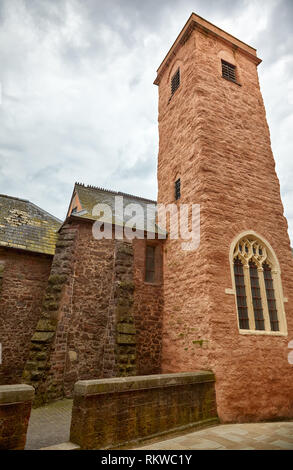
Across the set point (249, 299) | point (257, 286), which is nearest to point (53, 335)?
point (249, 299)

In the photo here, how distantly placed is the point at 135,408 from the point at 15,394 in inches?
89.3

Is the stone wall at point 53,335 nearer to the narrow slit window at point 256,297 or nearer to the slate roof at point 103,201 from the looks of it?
the slate roof at point 103,201

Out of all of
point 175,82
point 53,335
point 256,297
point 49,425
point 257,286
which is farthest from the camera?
point 175,82

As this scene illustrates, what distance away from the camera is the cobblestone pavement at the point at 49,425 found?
5113 millimetres

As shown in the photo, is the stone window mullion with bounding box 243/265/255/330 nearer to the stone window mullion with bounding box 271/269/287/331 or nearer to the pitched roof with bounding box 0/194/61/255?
the stone window mullion with bounding box 271/269/287/331

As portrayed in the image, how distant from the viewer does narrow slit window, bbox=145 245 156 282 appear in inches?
436

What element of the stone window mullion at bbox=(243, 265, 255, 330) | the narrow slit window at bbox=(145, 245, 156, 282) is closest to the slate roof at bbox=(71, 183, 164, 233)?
the narrow slit window at bbox=(145, 245, 156, 282)

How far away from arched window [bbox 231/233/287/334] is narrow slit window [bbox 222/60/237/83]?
26.3 ft

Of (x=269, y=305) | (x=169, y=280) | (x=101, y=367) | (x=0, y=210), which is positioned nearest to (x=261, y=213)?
(x=269, y=305)

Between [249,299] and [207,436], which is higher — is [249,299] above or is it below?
above

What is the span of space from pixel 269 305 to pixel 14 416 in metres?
7.86

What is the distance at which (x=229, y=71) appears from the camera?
12.5m

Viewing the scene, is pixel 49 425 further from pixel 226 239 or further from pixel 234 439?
pixel 226 239

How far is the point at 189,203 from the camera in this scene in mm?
9789
